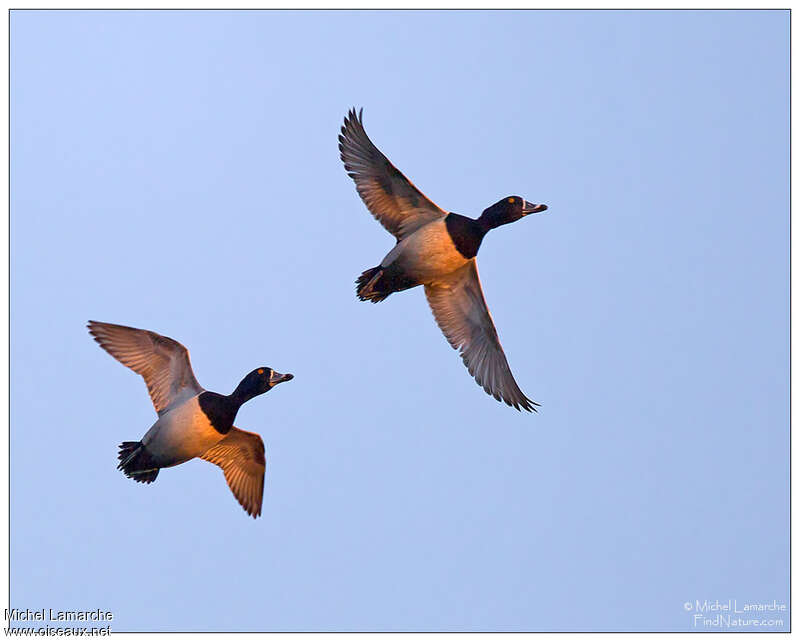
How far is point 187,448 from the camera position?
1548cm

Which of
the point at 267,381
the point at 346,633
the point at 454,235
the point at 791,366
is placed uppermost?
the point at 454,235

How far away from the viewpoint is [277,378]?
15.7 metres

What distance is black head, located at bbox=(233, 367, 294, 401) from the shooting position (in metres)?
15.6

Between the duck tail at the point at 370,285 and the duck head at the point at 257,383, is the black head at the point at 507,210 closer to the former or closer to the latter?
the duck tail at the point at 370,285

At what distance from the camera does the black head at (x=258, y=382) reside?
15.6m

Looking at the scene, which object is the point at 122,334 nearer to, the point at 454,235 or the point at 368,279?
the point at 368,279

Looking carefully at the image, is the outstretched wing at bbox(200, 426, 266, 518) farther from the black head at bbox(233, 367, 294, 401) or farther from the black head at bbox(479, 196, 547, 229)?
the black head at bbox(479, 196, 547, 229)

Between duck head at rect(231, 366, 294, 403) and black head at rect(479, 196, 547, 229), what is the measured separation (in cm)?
294

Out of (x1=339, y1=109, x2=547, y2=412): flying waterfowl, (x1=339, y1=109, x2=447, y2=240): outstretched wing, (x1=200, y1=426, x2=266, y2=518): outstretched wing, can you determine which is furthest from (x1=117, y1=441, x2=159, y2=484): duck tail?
(x1=339, y1=109, x2=447, y2=240): outstretched wing

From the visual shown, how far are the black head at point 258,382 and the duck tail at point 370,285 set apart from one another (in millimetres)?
1320

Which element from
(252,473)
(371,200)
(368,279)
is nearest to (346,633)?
(252,473)

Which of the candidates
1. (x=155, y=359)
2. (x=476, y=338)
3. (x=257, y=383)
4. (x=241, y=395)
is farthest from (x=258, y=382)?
(x=476, y=338)

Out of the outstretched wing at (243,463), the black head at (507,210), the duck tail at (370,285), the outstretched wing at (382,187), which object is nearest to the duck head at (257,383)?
the outstretched wing at (243,463)

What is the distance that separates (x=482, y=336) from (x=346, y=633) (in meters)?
4.23
